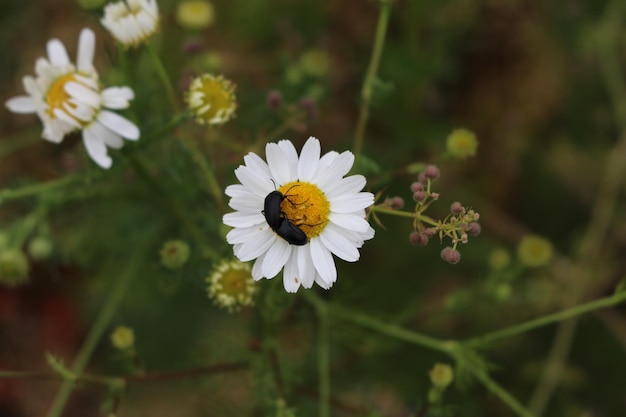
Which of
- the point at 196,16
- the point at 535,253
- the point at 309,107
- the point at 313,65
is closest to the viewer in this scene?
the point at 309,107

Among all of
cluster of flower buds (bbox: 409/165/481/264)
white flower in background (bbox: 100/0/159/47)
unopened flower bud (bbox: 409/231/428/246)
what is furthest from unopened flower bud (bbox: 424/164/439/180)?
white flower in background (bbox: 100/0/159/47)

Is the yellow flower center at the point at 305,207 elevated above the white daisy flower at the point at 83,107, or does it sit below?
below

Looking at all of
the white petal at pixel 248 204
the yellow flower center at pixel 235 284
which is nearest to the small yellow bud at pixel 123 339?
the yellow flower center at pixel 235 284

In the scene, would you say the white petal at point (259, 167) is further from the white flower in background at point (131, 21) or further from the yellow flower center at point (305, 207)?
the white flower in background at point (131, 21)

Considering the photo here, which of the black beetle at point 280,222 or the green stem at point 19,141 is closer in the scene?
the black beetle at point 280,222

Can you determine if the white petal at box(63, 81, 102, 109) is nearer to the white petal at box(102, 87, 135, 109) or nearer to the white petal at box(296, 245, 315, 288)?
the white petal at box(102, 87, 135, 109)

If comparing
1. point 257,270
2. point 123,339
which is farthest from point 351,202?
point 123,339

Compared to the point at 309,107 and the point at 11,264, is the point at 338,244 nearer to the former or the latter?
the point at 309,107
